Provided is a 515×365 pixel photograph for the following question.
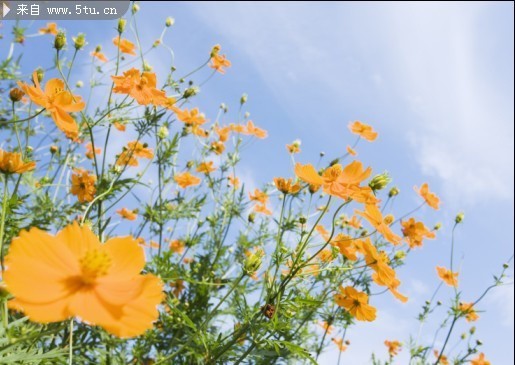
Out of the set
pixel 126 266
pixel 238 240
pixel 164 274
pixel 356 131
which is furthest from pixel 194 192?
pixel 126 266

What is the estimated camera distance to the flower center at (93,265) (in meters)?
0.79

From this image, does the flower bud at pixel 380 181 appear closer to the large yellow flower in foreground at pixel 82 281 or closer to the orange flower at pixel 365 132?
the large yellow flower in foreground at pixel 82 281

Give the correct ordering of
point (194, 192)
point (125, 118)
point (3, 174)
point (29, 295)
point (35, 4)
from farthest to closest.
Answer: point (194, 192) < point (35, 4) < point (125, 118) < point (3, 174) < point (29, 295)

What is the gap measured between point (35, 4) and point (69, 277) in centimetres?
295

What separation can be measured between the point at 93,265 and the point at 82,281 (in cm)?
4

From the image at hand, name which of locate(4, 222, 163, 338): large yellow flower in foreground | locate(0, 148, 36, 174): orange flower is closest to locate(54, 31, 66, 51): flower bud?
locate(0, 148, 36, 174): orange flower

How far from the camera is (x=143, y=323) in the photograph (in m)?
0.73

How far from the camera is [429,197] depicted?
3184 mm

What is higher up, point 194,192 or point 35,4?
point 35,4

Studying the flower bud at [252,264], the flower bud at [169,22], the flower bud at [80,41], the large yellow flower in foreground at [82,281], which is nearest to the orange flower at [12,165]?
the large yellow flower in foreground at [82,281]

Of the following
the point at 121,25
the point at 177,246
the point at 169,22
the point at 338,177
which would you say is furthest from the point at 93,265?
the point at 177,246

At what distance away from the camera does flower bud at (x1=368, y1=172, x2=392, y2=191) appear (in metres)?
1.61

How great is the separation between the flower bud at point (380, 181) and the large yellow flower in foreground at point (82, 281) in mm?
1024

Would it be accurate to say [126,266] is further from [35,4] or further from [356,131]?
[35,4]
